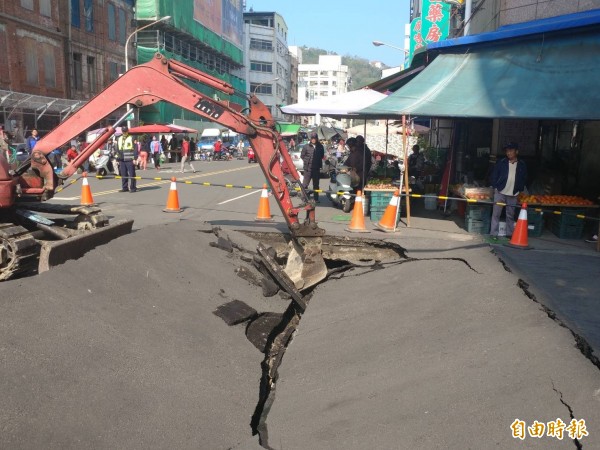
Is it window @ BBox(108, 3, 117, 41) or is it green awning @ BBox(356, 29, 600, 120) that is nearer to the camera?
green awning @ BBox(356, 29, 600, 120)

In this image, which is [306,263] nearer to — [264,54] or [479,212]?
[479,212]

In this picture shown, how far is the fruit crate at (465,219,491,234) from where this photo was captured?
1072cm

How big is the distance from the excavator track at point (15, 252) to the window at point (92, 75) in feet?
111

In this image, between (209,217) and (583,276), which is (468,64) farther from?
(209,217)

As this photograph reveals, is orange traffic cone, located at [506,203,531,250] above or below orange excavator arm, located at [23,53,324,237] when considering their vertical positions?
below

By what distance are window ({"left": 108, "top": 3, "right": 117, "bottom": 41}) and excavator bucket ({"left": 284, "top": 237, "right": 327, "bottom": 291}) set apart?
37.3m

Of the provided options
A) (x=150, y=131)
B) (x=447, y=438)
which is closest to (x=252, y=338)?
(x=447, y=438)

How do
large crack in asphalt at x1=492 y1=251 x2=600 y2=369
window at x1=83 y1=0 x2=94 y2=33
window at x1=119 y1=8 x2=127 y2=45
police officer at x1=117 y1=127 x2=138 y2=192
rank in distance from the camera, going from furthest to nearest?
window at x1=119 y1=8 x2=127 y2=45 < window at x1=83 y1=0 x2=94 y2=33 < police officer at x1=117 y1=127 x2=138 y2=192 < large crack in asphalt at x1=492 y1=251 x2=600 y2=369

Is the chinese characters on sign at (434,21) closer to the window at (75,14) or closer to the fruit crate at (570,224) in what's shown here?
the fruit crate at (570,224)

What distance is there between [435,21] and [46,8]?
75.8ft

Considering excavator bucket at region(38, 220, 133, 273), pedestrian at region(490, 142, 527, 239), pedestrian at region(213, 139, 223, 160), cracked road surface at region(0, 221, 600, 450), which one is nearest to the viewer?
Result: cracked road surface at region(0, 221, 600, 450)

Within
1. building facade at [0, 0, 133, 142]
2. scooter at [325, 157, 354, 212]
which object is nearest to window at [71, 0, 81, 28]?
building facade at [0, 0, 133, 142]

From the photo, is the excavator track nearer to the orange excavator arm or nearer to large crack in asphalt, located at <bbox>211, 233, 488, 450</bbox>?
the orange excavator arm

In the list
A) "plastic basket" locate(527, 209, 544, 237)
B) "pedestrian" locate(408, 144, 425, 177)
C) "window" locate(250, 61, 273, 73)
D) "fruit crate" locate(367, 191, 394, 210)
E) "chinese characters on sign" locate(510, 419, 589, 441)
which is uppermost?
"window" locate(250, 61, 273, 73)
